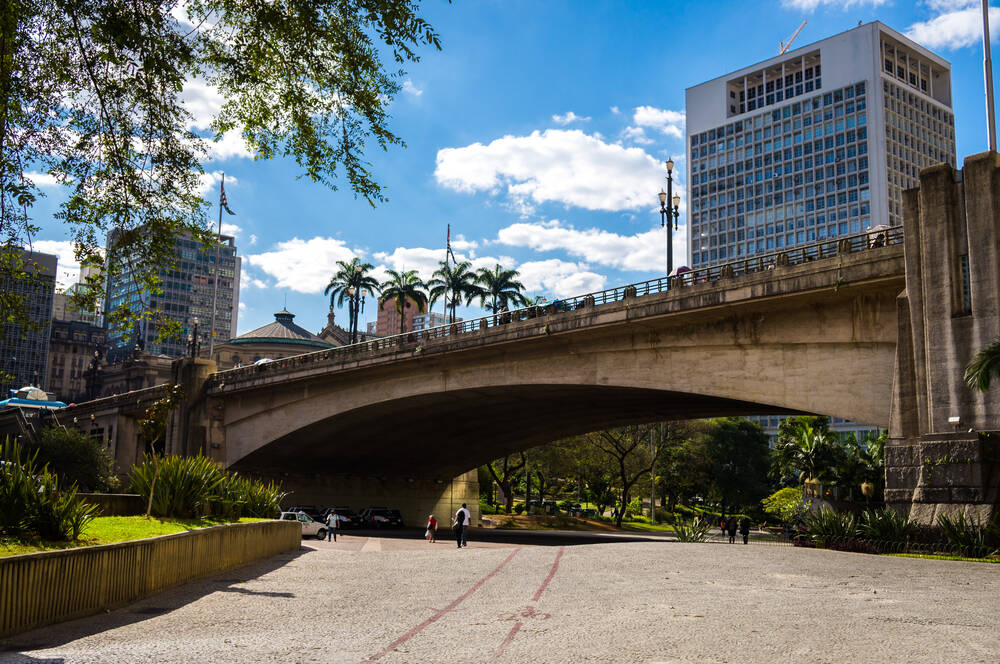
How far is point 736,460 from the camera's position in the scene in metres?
78.4

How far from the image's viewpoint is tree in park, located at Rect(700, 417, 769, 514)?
254 feet

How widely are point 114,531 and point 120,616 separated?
9.32 ft

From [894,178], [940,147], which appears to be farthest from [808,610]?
[940,147]

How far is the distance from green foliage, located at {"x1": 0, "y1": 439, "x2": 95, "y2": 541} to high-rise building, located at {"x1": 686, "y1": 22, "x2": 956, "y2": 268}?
12002 cm

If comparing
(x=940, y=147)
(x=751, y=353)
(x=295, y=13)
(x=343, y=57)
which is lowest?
(x=751, y=353)

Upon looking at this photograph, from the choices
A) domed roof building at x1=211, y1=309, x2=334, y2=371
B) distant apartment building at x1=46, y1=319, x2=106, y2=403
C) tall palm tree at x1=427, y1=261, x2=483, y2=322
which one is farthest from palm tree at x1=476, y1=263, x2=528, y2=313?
distant apartment building at x1=46, y1=319, x2=106, y2=403

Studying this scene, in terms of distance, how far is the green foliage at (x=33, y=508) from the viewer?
11.2m

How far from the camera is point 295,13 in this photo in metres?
12.0

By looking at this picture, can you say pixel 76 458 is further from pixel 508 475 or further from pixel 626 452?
pixel 626 452

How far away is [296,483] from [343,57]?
51.9 m

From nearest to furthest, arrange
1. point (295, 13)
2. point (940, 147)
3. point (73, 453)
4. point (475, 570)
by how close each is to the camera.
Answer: point (295, 13) → point (475, 570) → point (73, 453) → point (940, 147)

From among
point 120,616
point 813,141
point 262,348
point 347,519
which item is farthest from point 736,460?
point 120,616

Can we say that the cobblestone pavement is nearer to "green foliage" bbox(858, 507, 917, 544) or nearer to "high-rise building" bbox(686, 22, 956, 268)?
"green foliage" bbox(858, 507, 917, 544)

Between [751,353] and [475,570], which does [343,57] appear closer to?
[475,570]
